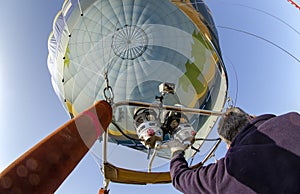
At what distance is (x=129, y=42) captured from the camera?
3.89 meters

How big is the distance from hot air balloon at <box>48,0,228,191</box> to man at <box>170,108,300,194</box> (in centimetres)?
197

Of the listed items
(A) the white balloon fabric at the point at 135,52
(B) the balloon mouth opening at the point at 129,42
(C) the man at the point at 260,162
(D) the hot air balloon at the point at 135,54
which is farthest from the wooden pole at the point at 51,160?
(B) the balloon mouth opening at the point at 129,42

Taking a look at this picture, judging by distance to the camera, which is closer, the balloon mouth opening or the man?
the man

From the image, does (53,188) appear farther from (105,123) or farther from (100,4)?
(100,4)

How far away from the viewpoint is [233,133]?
121 centimetres

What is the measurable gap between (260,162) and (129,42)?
3.07 meters

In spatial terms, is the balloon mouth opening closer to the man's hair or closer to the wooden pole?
the wooden pole

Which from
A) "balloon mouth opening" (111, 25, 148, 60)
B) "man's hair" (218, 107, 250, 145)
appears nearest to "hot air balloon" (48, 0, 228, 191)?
"balloon mouth opening" (111, 25, 148, 60)

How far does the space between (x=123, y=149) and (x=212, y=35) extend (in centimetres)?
157

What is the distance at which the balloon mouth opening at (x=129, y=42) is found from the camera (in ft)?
12.6

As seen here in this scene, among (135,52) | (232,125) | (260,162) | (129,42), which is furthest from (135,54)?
(260,162)

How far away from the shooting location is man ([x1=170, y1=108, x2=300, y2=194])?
0.94 meters

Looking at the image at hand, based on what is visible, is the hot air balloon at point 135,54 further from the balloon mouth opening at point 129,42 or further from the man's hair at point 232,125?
the man's hair at point 232,125

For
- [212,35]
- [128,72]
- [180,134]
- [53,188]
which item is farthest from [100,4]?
[53,188]
